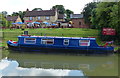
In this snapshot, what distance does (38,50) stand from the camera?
57.8 feet

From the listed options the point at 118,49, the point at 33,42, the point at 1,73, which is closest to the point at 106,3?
the point at 118,49

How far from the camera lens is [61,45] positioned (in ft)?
57.5

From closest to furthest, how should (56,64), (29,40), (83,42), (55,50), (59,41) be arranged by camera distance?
(56,64) < (55,50) < (83,42) < (59,41) < (29,40)

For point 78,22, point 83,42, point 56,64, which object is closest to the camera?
point 56,64

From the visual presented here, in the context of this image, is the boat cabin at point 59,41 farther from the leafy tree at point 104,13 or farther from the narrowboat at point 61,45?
the leafy tree at point 104,13

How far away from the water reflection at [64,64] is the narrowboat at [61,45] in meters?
0.62

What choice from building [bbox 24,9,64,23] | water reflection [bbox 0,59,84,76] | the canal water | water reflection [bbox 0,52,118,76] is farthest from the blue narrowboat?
building [bbox 24,9,64,23]

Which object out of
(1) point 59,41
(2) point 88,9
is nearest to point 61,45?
(1) point 59,41

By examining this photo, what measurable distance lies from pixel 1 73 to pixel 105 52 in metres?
9.76

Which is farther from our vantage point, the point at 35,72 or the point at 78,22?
the point at 78,22

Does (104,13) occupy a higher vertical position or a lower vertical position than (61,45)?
higher

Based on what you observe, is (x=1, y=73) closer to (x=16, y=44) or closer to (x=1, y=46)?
(x=16, y=44)

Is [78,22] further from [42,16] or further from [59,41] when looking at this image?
[59,41]

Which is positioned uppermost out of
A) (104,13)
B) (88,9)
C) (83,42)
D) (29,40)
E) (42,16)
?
(88,9)
